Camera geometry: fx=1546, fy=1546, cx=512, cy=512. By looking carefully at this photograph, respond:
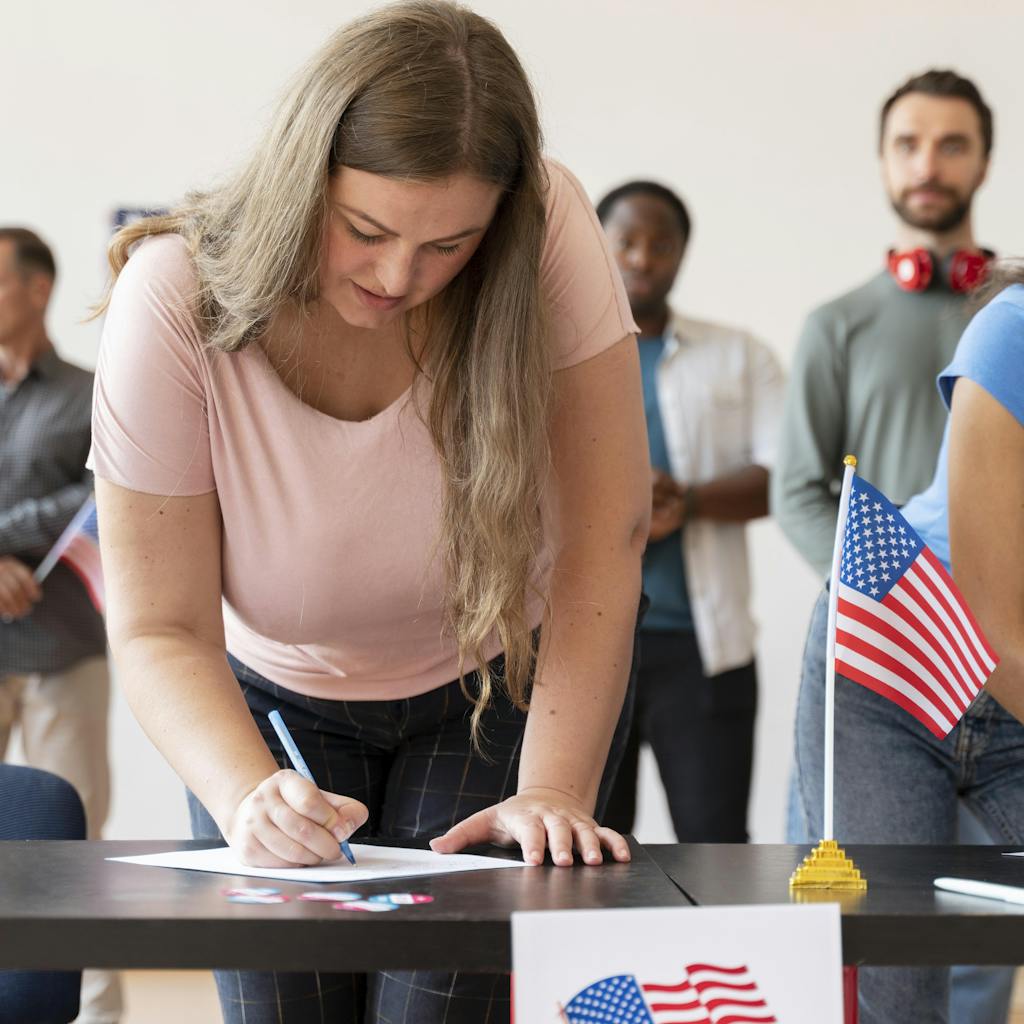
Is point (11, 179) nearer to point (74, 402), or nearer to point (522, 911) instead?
point (74, 402)

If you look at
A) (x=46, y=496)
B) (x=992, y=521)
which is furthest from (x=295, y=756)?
(x=46, y=496)

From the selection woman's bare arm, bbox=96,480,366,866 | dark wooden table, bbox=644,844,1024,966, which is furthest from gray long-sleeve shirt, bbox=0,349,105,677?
dark wooden table, bbox=644,844,1024,966

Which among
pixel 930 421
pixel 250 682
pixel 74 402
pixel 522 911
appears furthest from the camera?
pixel 74 402

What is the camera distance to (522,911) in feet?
3.31

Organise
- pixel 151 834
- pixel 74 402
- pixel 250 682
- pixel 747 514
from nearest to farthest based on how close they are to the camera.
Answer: pixel 250 682 → pixel 747 514 → pixel 74 402 → pixel 151 834

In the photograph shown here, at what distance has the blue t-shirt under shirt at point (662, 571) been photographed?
307 cm

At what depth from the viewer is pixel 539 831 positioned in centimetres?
124

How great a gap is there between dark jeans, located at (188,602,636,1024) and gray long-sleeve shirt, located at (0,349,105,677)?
6.20ft

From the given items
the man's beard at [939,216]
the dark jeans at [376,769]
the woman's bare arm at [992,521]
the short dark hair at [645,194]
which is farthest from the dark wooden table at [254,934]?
the short dark hair at [645,194]

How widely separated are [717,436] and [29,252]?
164 cm

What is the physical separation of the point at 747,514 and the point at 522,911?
2.23m

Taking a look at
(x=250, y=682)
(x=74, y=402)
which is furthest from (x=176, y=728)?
(x=74, y=402)

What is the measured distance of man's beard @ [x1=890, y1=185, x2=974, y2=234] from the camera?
3.00m

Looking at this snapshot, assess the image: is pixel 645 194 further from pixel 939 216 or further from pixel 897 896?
pixel 897 896
